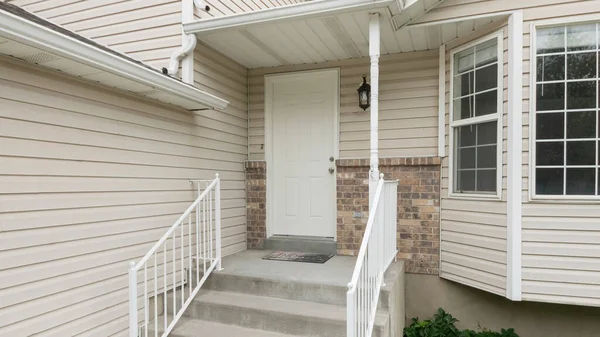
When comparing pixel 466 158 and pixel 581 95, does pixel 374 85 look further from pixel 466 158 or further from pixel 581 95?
pixel 581 95

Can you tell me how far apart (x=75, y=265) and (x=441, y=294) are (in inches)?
134

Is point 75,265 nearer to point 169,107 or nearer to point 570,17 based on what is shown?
point 169,107

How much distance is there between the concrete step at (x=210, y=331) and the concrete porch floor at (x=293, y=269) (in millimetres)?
462

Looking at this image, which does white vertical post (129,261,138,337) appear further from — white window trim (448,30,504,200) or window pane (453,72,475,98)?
window pane (453,72,475,98)

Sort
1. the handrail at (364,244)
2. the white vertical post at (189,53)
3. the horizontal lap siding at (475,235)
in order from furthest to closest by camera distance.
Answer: the white vertical post at (189,53) → the horizontal lap siding at (475,235) → the handrail at (364,244)

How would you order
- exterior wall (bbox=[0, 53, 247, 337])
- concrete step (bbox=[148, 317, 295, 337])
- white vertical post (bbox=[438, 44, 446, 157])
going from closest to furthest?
exterior wall (bbox=[0, 53, 247, 337]), concrete step (bbox=[148, 317, 295, 337]), white vertical post (bbox=[438, 44, 446, 157])

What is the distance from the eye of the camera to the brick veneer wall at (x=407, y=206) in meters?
3.84

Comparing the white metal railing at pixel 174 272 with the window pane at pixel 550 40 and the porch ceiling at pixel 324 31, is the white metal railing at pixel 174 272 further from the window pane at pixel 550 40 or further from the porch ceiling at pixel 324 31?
the window pane at pixel 550 40

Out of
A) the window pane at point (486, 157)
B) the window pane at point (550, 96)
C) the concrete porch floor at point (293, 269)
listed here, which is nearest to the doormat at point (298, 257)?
the concrete porch floor at point (293, 269)

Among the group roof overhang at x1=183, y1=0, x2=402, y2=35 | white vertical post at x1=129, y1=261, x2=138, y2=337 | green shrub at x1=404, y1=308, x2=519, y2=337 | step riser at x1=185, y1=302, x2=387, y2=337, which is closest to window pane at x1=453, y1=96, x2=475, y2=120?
roof overhang at x1=183, y1=0, x2=402, y2=35

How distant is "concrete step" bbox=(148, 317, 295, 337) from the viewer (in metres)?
2.82

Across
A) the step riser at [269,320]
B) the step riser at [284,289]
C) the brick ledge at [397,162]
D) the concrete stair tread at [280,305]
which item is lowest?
the step riser at [269,320]

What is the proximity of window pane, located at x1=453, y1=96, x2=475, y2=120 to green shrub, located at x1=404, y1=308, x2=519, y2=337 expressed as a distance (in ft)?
6.61

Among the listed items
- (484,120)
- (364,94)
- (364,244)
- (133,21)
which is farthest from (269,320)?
(133,21)
